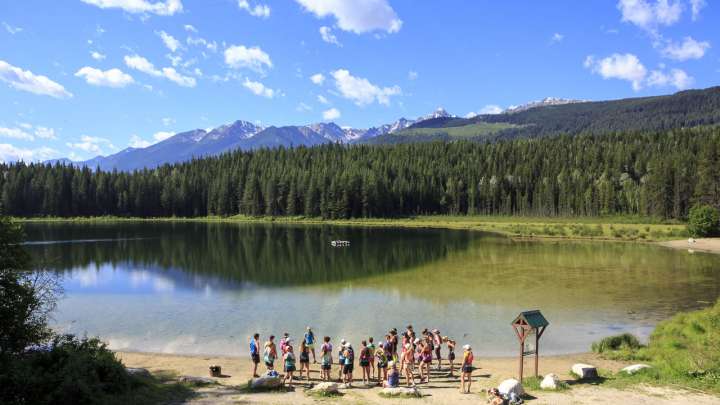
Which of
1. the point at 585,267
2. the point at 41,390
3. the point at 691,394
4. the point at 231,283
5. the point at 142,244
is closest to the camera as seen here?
the point at 41,390

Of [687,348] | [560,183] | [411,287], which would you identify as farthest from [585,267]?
[560,183]

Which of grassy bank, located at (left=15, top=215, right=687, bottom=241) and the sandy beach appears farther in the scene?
grassy bank, located at (left=15, top=215, right=687, bottom=241)

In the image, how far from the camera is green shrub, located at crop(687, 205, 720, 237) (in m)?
98.9

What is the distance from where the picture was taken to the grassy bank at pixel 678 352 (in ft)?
70.6

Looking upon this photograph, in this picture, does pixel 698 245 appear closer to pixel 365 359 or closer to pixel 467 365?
pixel 467 365

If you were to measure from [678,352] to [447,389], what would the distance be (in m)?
12.6

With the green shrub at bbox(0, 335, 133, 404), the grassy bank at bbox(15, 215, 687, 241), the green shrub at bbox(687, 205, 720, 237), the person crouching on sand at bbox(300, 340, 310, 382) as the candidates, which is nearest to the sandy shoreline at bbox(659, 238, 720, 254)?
the green shrub at bbox(687, 205, 720, 237)

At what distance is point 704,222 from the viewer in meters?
99.0

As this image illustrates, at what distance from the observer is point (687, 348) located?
2606 centimetres

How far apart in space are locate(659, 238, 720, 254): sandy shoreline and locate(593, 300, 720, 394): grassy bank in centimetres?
6501

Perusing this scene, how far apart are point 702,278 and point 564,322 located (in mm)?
29338

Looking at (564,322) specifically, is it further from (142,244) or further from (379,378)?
(142,244)

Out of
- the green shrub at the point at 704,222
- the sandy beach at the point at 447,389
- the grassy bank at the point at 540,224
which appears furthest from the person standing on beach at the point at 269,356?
the green shrub at the point at 704,222

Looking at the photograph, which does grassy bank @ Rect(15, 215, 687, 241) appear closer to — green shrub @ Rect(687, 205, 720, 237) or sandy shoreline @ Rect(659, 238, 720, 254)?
green shrub @ Rect(687, 205, 720, 237)
